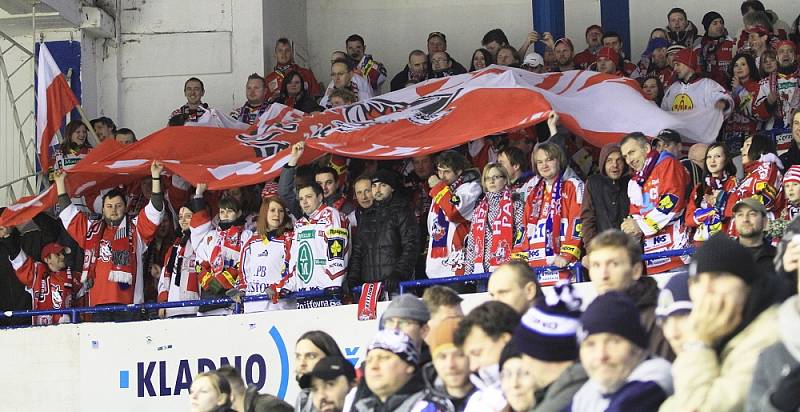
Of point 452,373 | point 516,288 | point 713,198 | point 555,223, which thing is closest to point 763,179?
point 713,198

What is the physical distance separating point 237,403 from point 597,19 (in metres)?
9.92

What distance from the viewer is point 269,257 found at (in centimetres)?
1084

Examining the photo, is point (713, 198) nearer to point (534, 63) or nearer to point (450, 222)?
point (450, 222)

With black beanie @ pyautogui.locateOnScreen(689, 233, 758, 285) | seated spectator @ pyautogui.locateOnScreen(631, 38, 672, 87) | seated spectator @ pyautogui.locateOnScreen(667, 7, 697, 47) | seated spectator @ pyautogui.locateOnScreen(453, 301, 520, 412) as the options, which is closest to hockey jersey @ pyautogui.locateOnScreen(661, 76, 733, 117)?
seated spectator @ pyautogui.locateOnScreen(631, 38, 672, 87)

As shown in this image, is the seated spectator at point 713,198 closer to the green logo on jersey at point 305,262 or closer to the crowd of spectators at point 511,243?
the crowd of spectators at point 511,243

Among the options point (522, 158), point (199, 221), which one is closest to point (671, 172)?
point (522, 158)

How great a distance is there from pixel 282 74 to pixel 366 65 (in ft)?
2.76

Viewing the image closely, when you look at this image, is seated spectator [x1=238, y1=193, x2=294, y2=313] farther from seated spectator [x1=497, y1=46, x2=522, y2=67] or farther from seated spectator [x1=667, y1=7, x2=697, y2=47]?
seated spectator [x1=667, y1=7, x2=697, y2=47]

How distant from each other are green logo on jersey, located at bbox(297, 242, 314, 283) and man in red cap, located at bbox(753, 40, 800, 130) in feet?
13.9

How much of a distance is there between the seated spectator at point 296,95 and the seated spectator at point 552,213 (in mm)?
4094

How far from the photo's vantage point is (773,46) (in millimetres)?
12742

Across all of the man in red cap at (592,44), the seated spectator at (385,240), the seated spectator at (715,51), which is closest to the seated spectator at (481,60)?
the man in red cap at (592,44)

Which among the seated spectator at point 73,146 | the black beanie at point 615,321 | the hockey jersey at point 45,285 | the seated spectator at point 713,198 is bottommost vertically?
the hockey jersey at point 45,285

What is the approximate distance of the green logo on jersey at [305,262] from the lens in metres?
10.6
